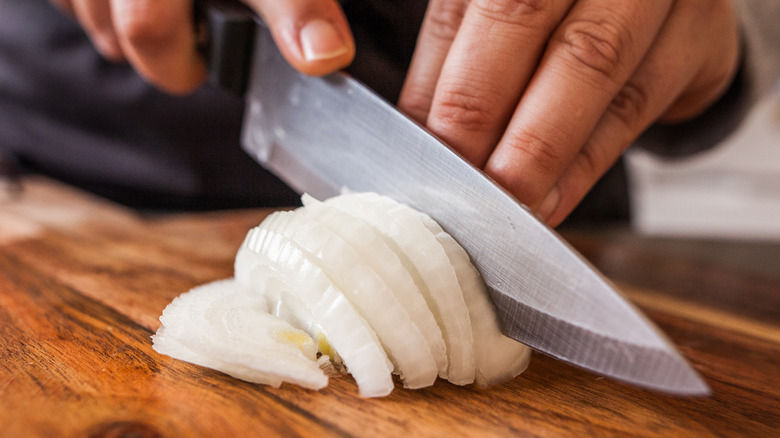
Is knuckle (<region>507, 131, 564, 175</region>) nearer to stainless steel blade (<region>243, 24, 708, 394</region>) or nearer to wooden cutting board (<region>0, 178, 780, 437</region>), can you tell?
stainless steel blade (<region>243, 24, 708, 394</region>)

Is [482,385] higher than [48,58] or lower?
higher

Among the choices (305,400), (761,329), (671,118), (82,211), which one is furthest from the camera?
(82,211)

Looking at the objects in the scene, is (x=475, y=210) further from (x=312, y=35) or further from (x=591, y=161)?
(x=312, y=35)

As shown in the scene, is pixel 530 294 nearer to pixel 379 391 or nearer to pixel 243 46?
pixel 379 391

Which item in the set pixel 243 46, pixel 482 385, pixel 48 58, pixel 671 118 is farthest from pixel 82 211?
pixel 671 118

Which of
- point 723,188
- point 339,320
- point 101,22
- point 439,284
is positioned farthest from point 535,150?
point 723,188

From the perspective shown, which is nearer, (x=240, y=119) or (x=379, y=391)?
(x=379, y=391)

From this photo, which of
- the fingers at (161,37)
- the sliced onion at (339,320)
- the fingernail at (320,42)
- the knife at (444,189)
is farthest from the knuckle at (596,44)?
the fingers at (161,37)

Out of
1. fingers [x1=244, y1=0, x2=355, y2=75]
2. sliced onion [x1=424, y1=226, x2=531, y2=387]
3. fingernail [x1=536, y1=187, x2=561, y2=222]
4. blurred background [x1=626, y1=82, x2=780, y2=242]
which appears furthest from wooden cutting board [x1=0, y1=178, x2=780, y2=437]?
blurred background [x1=626, y1=82, x2=780, y2=242]
